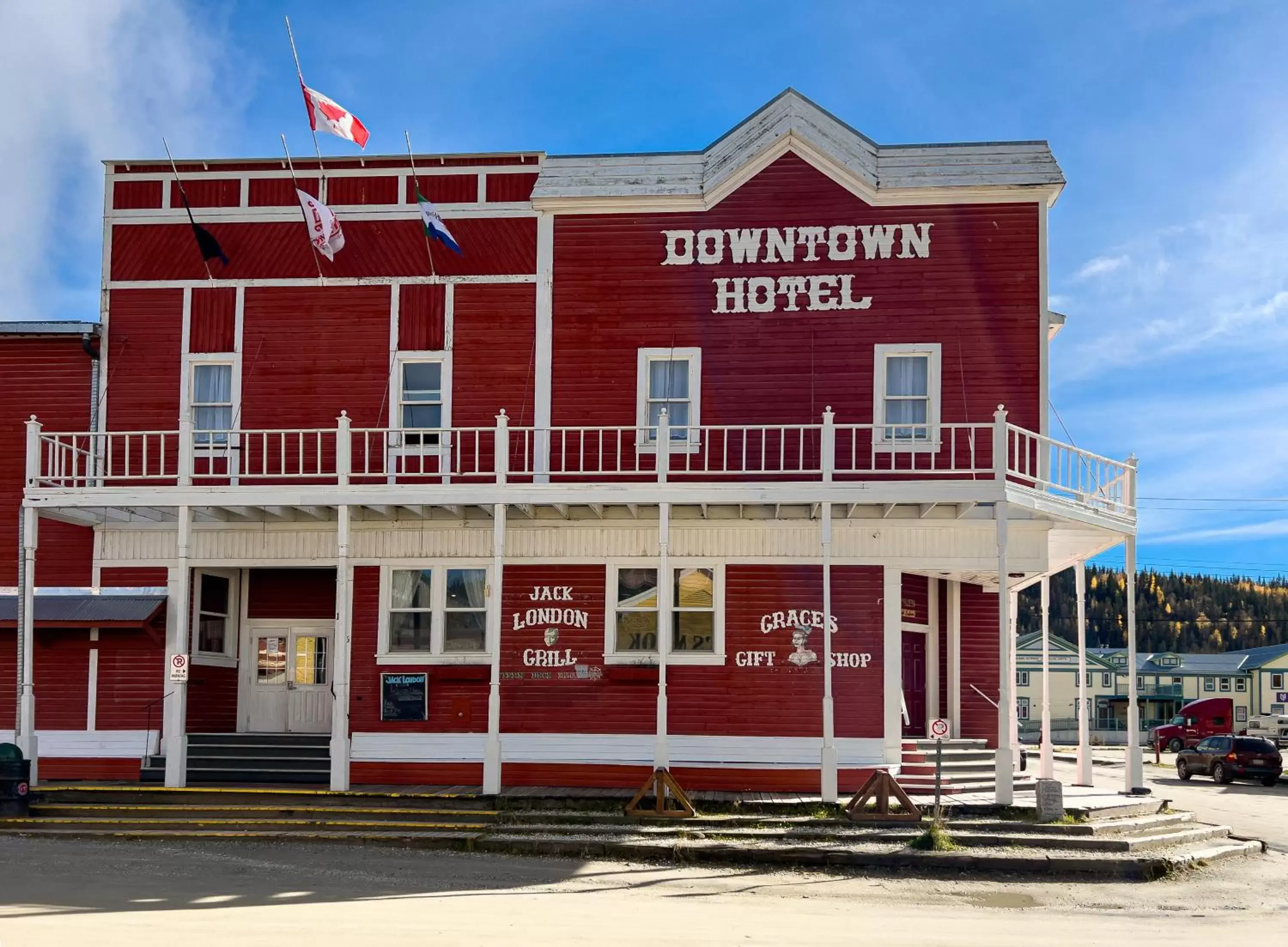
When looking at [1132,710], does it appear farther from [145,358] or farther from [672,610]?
[145,358]

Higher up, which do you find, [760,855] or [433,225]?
[433,225]

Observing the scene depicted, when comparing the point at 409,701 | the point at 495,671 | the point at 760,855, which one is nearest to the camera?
the point at 760,855

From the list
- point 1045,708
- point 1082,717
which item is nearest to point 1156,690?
point 1045,708

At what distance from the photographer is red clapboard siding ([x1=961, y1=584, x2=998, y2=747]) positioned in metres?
22.2

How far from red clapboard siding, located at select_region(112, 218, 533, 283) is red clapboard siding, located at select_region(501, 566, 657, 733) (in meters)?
5.08

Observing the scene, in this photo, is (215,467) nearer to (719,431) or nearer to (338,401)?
(338,401)

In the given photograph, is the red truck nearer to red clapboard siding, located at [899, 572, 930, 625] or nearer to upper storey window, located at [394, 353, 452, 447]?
red clapboard siding, located at [899, 572, 930, 625]

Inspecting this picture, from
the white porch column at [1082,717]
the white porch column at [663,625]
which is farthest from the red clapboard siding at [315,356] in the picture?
the white porch column at [1082,717]

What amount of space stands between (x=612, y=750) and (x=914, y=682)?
518 centimetres

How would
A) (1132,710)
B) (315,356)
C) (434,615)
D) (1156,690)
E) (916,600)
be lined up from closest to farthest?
(1132,710)
(434,615)
(916,600)
(315,356)
(1156,690)

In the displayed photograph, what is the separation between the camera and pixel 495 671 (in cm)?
1933

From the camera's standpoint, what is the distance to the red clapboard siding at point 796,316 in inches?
839

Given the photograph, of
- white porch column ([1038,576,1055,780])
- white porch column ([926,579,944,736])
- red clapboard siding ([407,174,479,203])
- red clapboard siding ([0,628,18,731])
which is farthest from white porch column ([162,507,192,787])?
white porch column ([1038,576,1055,780])

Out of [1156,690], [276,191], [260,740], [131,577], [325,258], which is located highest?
[276,191]
